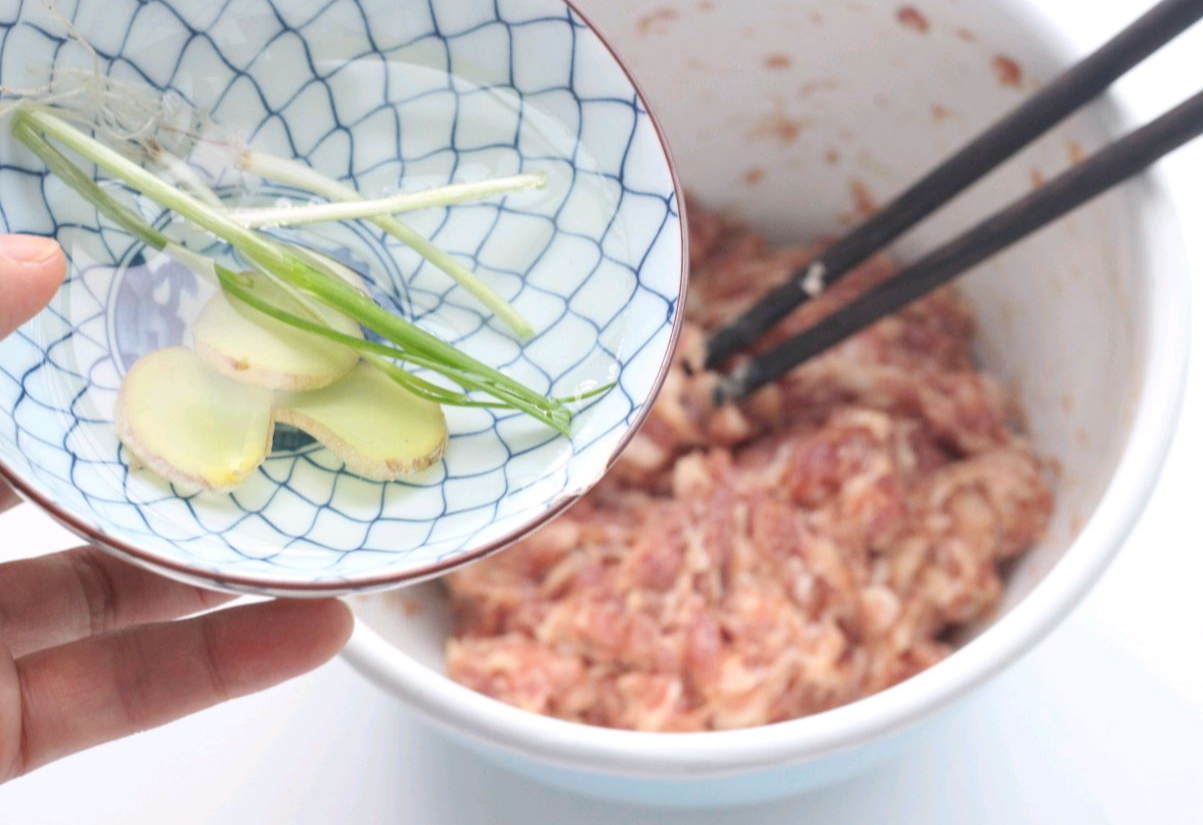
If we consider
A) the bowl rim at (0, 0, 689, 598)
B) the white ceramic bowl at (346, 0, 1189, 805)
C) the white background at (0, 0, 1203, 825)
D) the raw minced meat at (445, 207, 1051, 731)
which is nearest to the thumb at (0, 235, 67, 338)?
the bowl rim at (0, 0, 689, 598)

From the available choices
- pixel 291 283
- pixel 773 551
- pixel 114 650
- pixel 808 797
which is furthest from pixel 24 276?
pixel 808 797

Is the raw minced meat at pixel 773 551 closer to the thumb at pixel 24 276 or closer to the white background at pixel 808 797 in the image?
the white background at pixel 808 797

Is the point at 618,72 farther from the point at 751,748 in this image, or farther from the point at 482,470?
the point at 751,748

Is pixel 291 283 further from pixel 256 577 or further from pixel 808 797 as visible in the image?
pixel 808 797

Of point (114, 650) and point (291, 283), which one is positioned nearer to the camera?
point (291, 283)

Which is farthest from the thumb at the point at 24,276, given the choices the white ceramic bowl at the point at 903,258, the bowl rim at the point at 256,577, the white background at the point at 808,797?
the white background at the point at 808,797

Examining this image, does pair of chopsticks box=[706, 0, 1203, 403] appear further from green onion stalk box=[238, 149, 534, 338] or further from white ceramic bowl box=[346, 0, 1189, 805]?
green onion stalk box=[238, 149, 534, 338]
